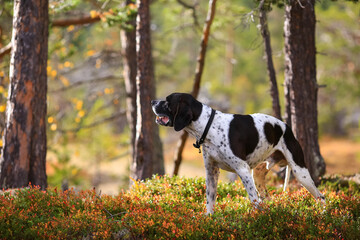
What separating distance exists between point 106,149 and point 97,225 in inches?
677

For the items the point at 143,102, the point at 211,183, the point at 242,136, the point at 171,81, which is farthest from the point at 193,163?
the point at 242,136

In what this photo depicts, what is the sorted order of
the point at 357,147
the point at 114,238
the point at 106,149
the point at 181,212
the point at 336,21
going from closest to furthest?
1. the point at 114,238
2. the point at 181,212
3. the point at 106,149
4. the point at 336,21
5. the point at 357,147

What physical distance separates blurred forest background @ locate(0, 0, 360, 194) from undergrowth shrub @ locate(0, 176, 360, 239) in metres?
5.65

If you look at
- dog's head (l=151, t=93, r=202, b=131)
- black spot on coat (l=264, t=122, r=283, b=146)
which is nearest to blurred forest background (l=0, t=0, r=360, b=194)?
dog's head (l=151, t=93, r=202, b=131)

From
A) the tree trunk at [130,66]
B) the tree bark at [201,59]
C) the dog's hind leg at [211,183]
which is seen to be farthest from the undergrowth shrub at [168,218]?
the tree trunk at [130,66]

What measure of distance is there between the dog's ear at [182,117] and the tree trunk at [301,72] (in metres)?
4.24

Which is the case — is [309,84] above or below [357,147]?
above

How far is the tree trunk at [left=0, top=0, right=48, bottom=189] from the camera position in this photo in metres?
8.52

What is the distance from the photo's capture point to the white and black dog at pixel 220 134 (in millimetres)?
6129

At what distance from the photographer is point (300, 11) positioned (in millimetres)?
9375

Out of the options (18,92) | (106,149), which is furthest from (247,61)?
(18,92)

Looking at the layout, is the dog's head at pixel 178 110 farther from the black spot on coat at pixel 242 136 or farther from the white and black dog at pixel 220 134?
the black spot on coat at pixel 242 136

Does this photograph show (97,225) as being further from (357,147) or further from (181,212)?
(357,147)

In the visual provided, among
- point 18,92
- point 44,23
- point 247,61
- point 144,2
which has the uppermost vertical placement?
point 247,61
